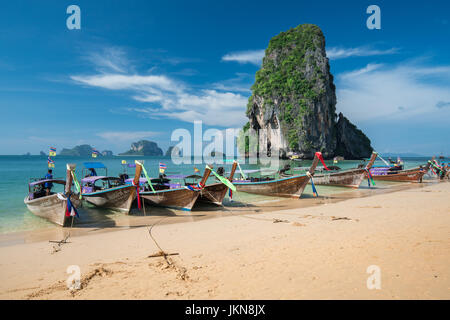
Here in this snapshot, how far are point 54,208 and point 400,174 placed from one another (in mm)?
29642

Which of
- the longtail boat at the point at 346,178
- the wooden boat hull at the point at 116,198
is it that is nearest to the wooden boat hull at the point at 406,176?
the longtail boat at the point at 346,178

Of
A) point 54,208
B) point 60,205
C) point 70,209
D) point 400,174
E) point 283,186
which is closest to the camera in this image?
point 70,209

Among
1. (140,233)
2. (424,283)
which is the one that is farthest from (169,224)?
(424,283)

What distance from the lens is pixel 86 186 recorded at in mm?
13562

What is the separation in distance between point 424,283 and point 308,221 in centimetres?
491

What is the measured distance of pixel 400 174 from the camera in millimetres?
24922

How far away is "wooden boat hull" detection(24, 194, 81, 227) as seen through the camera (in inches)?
355

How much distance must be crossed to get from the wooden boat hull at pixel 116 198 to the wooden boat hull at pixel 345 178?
1701 centimetres

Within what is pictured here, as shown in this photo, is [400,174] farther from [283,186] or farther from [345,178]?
[283,186]

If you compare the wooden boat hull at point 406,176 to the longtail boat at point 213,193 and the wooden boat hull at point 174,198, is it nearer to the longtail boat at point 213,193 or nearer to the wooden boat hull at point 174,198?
the longtail boat at point 213,193

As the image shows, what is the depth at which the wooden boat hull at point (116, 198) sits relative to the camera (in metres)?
11.0

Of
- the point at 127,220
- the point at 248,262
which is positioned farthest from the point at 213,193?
the point at 248,262
